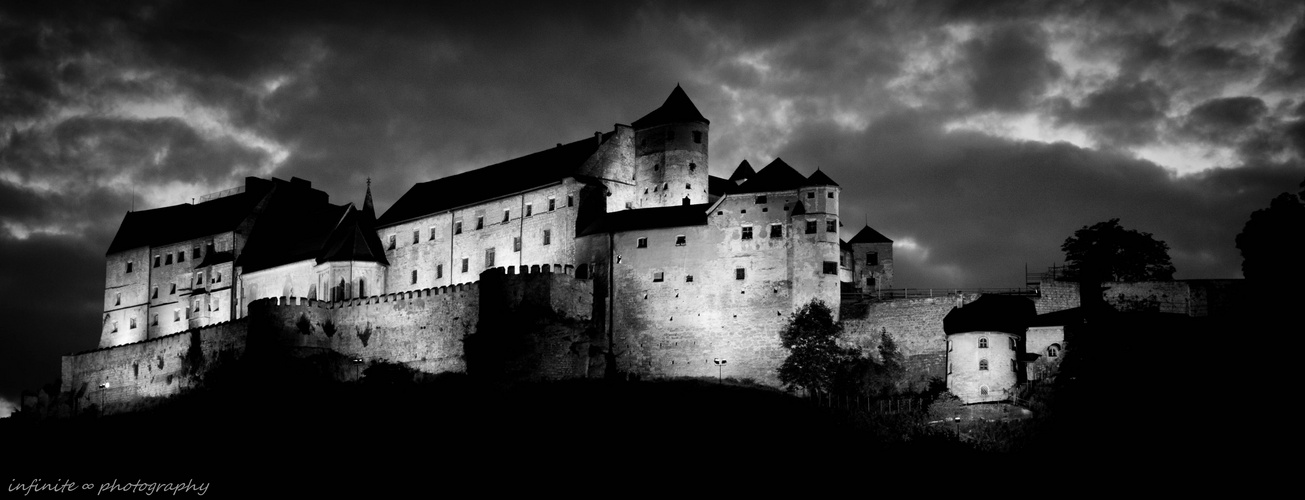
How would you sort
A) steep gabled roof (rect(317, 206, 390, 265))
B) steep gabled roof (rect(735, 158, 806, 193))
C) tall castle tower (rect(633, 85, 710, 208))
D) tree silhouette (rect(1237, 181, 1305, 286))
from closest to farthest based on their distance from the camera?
tree silhouette (rect(1237, 181, 1305, 286)) < steep gabled roof (rect(735, 158, 806, 193)) < tall castle tower (rect(633, 85, 710, 208)) < steep gabled roof (rect(317, 206, 390, 265))

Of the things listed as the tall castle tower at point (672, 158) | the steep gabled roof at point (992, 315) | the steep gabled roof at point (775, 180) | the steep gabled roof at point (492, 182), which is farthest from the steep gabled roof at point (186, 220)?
the steep gabled roof at point (992, 315)

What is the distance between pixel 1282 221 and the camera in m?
75.3

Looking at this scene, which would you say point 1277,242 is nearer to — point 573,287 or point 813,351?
point 813,351

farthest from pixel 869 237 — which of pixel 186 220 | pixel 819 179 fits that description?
pixel 186 220

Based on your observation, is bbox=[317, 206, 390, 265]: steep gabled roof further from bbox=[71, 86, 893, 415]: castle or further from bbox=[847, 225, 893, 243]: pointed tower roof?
bbox=[847, 225, 893, 243]: pointed tower roof

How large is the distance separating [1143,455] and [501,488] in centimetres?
2708

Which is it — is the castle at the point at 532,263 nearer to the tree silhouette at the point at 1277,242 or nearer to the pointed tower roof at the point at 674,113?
the pointed tower roof at the point at 674,113

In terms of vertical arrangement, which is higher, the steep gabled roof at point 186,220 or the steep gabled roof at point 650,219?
the steep gabled roof at point 186,220

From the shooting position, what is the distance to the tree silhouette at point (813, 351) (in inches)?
3140

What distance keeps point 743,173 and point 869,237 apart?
8.44m

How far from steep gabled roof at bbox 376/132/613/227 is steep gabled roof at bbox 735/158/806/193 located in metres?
11.0

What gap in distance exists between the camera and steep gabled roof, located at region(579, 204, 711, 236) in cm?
8556

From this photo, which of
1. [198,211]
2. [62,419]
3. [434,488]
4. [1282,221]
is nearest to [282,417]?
[434,488]

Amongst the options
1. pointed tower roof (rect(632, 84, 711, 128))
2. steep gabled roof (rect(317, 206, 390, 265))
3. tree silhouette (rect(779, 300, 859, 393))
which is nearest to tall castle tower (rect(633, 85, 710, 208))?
pointed tower roof (rect(632, 84, 711, 128))
